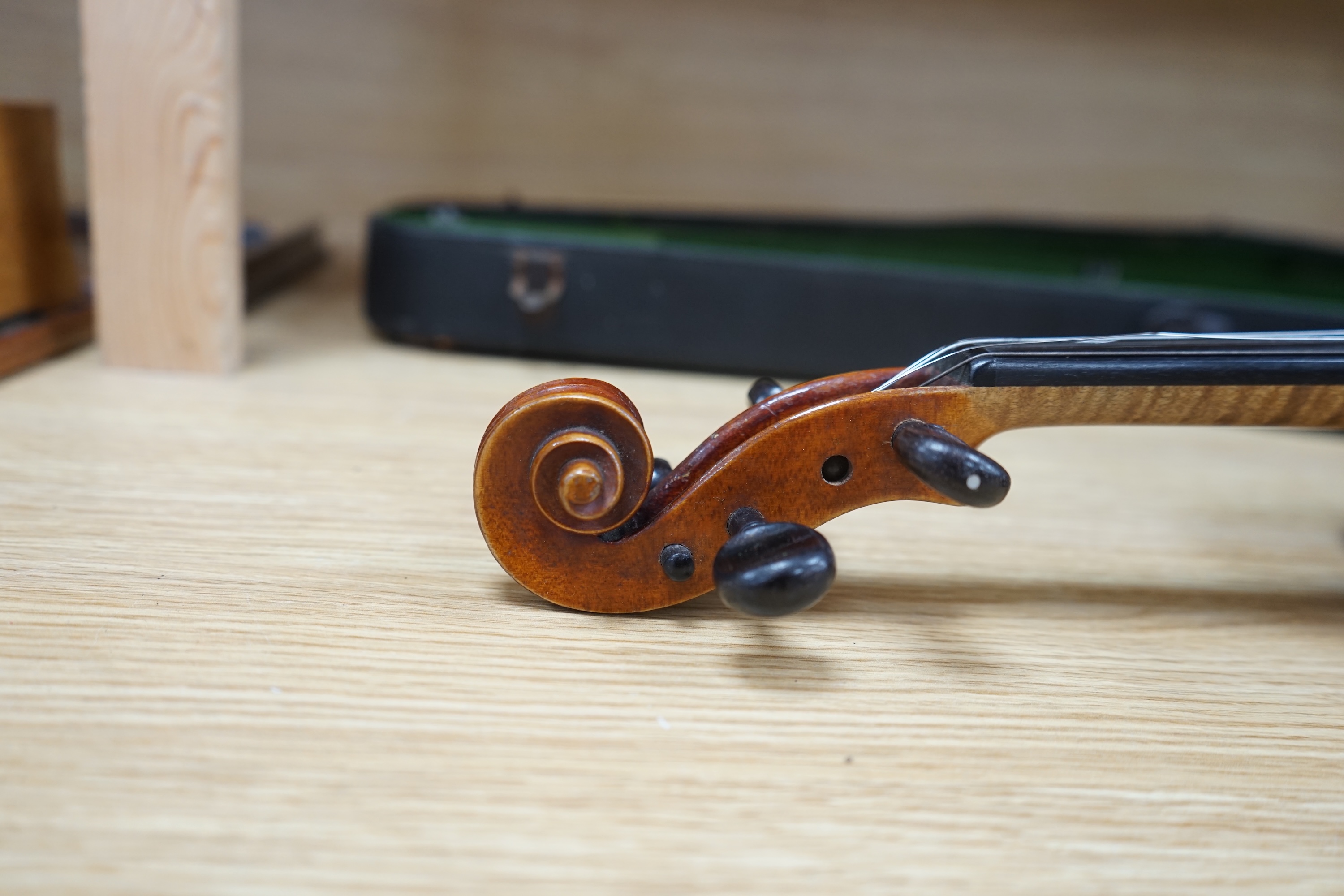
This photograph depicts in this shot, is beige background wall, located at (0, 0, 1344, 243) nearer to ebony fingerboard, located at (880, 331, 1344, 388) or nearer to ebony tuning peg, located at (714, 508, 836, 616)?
ebony fingerboard, located at (880, 331, 1344, 388)

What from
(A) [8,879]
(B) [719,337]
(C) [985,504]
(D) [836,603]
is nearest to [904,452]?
(C) [985,504]

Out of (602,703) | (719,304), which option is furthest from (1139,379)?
(719,304)

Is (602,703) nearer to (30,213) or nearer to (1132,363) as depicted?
(1132,363)

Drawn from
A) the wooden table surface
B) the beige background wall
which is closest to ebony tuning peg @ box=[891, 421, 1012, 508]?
the wooden table surface

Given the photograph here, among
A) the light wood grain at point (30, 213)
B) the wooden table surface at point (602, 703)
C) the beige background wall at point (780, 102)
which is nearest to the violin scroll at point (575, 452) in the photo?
the wooden table surface at point (602, 703)

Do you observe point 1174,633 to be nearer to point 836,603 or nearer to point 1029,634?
point 1029,634
